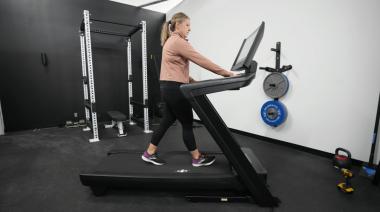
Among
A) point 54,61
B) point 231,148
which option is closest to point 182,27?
point 231,148

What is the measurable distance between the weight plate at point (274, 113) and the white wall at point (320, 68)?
0.51 feet

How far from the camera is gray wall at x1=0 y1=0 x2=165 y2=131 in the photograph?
3.53 metres

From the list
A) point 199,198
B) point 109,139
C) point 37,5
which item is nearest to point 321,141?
point 199,198

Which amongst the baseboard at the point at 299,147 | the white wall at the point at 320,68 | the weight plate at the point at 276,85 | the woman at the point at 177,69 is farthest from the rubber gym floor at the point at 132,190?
the weight plate at the point at 276,85

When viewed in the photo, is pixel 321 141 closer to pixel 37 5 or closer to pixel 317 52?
pixel 317 52

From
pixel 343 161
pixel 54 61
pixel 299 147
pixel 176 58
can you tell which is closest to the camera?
pixel 176 58

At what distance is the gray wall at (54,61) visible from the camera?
11.6 ft

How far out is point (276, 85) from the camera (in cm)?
271

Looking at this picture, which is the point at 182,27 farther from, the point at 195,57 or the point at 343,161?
the point at 343,161

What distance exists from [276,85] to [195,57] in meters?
1.75

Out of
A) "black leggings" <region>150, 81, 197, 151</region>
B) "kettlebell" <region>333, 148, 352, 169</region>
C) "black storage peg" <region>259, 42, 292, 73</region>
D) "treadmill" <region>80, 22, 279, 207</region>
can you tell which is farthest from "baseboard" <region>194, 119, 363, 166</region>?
"black leggings" <region>150, 81, 197, 151</region>

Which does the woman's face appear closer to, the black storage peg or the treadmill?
the treadmill

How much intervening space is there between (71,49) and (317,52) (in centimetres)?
442

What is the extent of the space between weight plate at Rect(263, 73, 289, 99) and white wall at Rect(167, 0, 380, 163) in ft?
0.45
